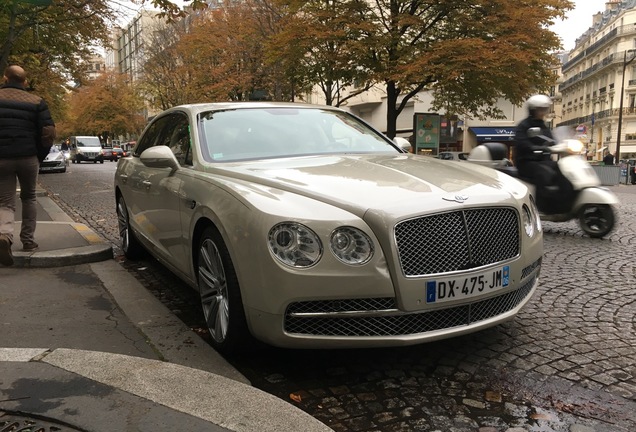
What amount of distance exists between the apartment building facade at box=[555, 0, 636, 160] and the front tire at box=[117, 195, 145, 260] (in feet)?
197

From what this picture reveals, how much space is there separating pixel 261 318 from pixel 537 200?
5342 millimetres

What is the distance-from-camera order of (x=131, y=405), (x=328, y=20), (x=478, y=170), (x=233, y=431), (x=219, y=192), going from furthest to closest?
(x=328, y=20), (x=478, y=170), (x=219, y=192), (x=131, y=405), (x=233, y=431)

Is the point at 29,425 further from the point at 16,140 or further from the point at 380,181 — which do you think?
the point at 16,140

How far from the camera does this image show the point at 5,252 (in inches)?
205

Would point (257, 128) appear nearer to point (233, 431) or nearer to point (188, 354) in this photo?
point (188, 354)

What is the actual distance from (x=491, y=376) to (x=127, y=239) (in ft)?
14.0

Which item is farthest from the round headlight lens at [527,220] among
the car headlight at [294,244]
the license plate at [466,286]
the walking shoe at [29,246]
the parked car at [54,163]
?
the parked car at [54,163]

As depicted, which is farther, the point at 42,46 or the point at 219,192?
the point at 42,46

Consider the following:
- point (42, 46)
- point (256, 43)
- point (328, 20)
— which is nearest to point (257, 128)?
point (328, 20)

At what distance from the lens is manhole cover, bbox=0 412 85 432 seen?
7.49 feet

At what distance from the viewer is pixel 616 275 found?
202 inches

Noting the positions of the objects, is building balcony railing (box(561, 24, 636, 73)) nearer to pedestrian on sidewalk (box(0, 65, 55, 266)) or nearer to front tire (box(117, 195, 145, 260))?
front tire (box(117, 195, 145, 260))

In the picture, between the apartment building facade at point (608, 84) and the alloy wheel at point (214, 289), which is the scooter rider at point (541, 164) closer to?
the alloy wheel at point (214, 289)

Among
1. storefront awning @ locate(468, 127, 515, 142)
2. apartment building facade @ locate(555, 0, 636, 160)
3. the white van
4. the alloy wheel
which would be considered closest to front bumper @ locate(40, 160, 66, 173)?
the white van
